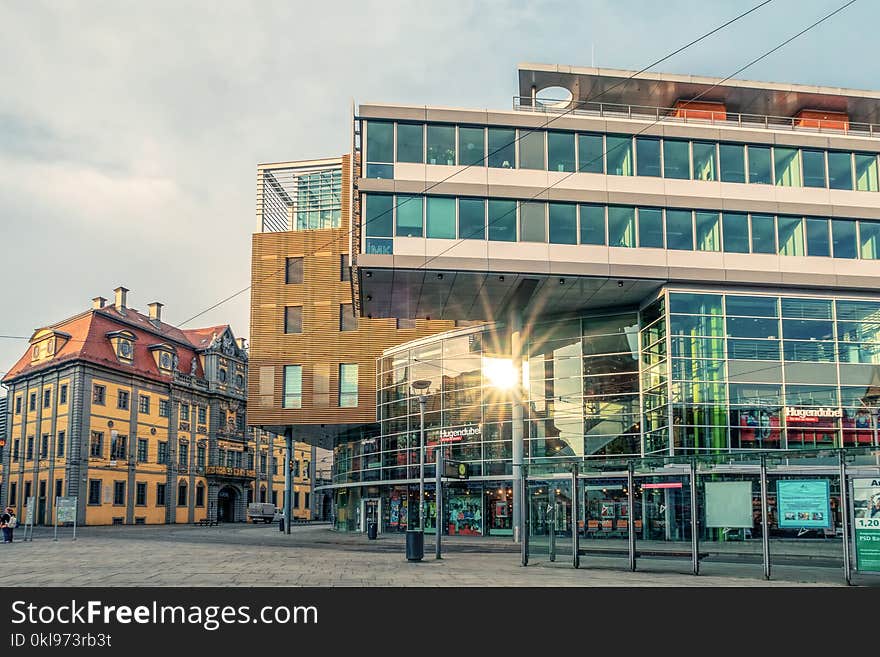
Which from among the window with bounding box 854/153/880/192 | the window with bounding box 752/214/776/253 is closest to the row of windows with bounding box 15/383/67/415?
the window with bounding box 752/214/776/253

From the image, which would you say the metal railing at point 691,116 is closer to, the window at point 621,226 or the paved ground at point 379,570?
the window at point 621,226

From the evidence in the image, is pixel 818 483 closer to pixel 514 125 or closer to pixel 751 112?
pixel 514 125

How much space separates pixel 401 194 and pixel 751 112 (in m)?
18.8

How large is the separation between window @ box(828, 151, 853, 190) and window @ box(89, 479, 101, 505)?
194 ft

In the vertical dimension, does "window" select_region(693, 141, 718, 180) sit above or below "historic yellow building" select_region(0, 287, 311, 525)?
above

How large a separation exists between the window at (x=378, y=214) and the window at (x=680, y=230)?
11.6 meters

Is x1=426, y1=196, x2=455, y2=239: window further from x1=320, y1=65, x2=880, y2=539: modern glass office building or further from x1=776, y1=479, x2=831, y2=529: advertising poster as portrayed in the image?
x1=776, y1=479, x2=831, y2=529: advertising poster

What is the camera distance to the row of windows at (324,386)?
5138cm

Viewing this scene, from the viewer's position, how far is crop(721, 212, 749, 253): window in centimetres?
3681

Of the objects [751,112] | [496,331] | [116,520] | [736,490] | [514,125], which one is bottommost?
[116,520]

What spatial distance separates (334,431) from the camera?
55.4 m

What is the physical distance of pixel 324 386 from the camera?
51.6 m

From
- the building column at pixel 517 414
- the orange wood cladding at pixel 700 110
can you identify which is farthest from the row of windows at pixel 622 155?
the building column at pixel 517 414
